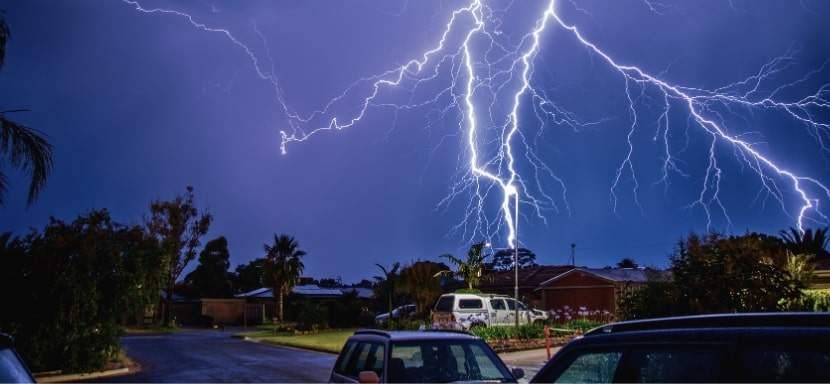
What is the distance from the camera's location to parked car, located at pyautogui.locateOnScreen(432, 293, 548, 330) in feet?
84.9

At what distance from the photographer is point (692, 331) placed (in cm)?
258

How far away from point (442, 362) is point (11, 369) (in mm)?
3781

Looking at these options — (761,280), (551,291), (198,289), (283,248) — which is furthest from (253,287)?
(761,280)

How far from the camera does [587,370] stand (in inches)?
123

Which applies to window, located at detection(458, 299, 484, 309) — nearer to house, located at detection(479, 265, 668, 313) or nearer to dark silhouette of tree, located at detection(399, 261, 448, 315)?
house, located at detection(479, 265, 668, 313)

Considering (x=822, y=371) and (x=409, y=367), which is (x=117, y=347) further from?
(x=822, y=371)

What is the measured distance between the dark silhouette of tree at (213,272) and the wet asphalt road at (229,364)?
4236cm

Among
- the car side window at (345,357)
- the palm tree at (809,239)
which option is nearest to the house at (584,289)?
the palm tree at (809,239)

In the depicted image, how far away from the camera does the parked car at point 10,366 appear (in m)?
4.97

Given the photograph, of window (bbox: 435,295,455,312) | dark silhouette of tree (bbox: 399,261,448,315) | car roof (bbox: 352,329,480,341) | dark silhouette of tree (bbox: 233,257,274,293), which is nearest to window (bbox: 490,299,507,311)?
window (bbox: 435,295,455,312)

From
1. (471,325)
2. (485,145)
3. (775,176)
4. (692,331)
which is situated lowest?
(471,325)

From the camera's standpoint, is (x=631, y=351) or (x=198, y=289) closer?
(x=631, y=351)

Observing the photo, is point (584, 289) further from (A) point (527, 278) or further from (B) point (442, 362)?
(B) point (442, 362)

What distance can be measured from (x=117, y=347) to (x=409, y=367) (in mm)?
13409
